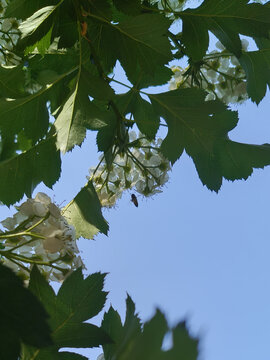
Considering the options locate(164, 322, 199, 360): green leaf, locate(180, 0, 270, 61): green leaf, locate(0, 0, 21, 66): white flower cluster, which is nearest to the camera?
locate(164, 322, 199, 360): green leaf

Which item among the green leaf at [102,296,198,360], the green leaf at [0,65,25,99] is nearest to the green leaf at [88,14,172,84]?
the green leaf at [0,65,25,99]

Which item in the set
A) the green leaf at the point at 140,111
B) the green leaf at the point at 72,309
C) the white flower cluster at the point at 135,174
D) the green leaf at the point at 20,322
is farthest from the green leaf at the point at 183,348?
the white flower cluster at the point at 135,174

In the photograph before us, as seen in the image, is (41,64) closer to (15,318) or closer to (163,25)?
(163,25)

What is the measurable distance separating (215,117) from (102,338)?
0.57 metres

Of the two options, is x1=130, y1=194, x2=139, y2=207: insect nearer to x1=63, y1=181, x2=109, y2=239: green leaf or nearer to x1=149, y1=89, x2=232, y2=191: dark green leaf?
x1=63, y1=181, x2=109, y2=239: green leaf

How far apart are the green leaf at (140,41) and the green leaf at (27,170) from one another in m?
0.24

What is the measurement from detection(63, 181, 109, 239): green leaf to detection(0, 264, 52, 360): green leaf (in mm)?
740

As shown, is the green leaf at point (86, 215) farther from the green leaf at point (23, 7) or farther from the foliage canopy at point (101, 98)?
the green leaf at point (23, 7)

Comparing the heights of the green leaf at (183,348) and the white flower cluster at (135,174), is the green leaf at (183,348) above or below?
below

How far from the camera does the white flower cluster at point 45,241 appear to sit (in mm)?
862

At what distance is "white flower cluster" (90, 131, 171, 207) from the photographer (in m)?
1.36

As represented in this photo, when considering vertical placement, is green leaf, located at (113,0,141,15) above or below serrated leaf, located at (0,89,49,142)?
above

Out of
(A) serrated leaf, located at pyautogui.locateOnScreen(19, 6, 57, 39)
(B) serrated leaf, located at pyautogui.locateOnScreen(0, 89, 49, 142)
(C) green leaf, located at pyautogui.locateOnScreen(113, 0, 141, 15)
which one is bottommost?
(B) serrated leaf, located at pyautogui.locateOnScreen(0, 89, 49, 142)

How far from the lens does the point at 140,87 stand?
1096mm
